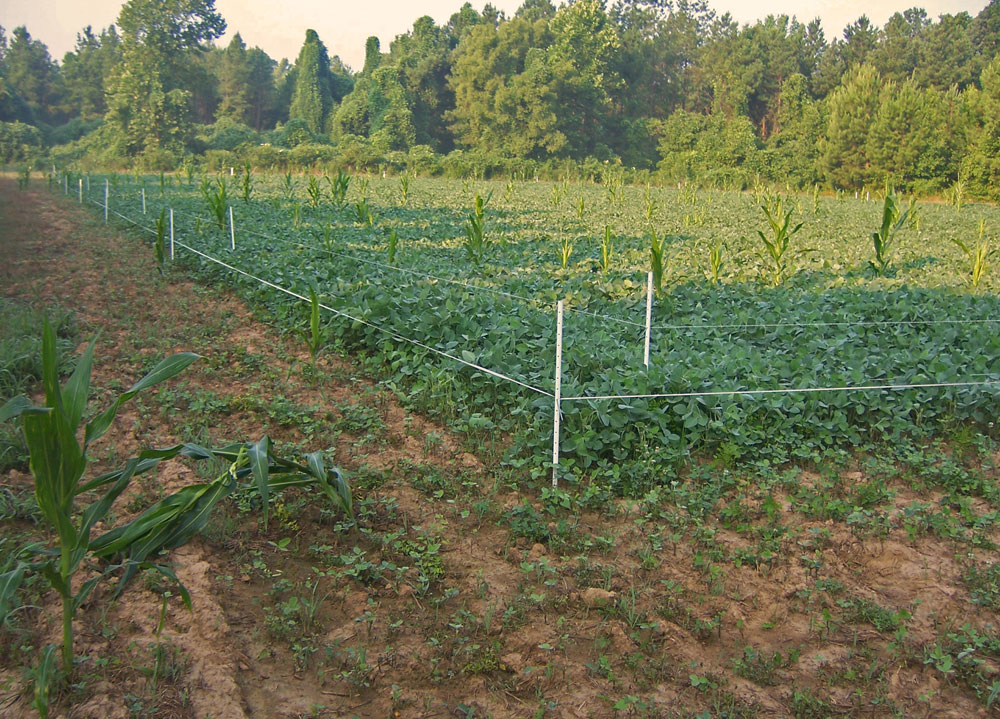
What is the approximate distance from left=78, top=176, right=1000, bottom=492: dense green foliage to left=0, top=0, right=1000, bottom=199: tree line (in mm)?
26974

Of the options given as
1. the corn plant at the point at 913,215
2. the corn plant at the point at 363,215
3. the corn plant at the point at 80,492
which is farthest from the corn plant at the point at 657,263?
the corn plant at the point at 913,215

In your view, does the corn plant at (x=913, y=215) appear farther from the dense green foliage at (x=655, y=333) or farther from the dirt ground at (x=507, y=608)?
the dirt ground at (x=507, y=608)

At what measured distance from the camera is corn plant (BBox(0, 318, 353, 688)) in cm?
239

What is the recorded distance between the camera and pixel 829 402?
15.0 feet

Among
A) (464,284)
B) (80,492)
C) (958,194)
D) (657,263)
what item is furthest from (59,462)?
(958,194)

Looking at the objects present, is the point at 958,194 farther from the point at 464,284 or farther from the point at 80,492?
the point at 80,492

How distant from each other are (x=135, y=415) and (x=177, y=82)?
51512mm

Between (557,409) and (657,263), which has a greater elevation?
(657,263)

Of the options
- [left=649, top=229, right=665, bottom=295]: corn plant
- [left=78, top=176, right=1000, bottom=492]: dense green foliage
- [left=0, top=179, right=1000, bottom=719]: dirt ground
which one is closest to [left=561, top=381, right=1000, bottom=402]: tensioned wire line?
[left=78, top=176, right=1000, bottom=492]: dense green foliage

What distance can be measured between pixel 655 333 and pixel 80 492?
15.3ft

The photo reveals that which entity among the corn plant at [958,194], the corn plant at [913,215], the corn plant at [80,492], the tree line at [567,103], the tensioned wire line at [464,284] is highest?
the tree line at [567,103]

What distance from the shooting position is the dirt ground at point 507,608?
2.48 m

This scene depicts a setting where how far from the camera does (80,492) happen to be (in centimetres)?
271

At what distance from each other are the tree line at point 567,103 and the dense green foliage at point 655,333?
27.0 metres
